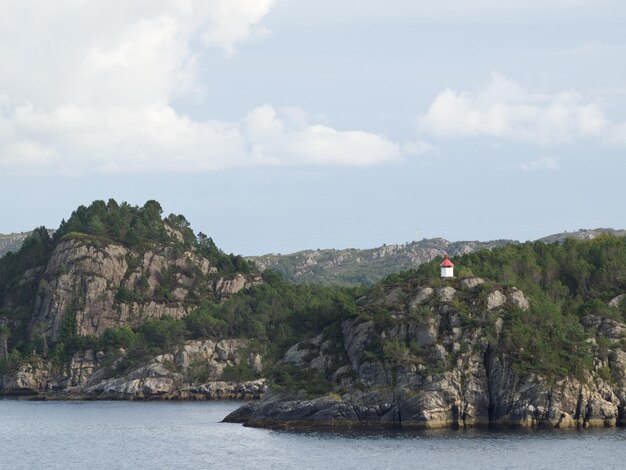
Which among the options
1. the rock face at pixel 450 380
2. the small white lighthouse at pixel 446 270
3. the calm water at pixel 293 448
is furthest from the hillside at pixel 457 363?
the calm water at pixel 293 448

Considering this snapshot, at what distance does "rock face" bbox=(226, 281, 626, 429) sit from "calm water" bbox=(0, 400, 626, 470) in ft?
13.3

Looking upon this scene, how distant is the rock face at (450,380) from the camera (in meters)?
118

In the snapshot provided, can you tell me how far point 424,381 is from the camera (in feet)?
394

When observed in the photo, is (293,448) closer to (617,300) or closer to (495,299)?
(495,299)

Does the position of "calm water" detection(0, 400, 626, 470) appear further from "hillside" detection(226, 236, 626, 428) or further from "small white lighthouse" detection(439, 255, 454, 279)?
"small white lighthouse" detection(439, 255, 454, 279)

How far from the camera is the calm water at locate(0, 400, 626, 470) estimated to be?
98812 millimetres

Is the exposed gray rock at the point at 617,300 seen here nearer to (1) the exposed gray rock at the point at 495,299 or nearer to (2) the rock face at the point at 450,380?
(2) the rock face at the point at 450,380

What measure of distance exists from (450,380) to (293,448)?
19.9m

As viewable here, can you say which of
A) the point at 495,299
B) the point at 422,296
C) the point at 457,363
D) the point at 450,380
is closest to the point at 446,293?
the point at 422,296

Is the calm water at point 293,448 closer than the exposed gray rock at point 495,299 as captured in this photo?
Yes

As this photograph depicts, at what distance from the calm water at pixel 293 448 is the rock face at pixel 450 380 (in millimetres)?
4044

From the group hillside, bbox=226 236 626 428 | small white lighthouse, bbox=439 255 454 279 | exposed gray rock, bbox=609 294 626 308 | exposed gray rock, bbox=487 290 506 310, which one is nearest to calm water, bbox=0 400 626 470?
hillside, bbox=226 236 626 428

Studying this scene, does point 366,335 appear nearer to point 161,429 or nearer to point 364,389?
point 364,389

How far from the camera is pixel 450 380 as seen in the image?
392ft
